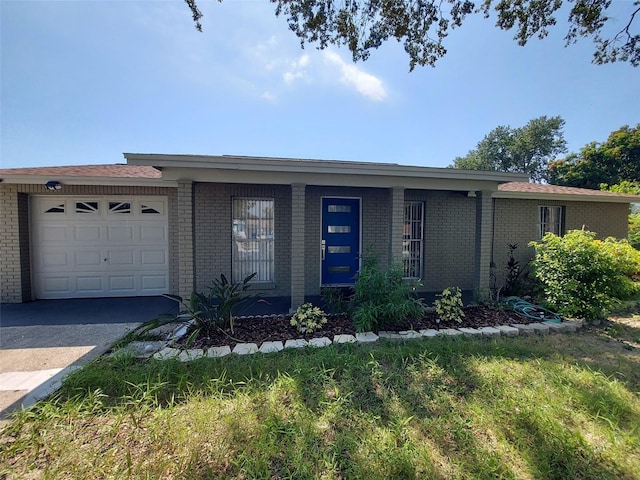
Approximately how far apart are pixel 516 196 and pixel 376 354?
6.44 m

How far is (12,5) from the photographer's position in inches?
211

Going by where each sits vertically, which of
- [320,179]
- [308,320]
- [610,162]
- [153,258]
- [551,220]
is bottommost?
[308,320]

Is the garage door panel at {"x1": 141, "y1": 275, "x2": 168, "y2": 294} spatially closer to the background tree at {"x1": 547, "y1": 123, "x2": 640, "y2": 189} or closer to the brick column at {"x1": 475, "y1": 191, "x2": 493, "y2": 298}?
the brick column at {"x1": 475, "y1": 191, "x2": 493, "y2": 298}

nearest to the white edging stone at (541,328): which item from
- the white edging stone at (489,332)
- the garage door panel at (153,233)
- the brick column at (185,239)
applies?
the white edging stone at (489,332)

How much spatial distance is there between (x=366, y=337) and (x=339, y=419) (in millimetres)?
1734

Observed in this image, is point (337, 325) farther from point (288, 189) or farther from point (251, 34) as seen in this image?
point (251, 34)

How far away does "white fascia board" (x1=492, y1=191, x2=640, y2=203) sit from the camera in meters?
7.10

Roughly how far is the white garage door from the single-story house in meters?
0.02

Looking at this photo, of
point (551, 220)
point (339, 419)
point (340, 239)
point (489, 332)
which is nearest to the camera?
point (339, 419)

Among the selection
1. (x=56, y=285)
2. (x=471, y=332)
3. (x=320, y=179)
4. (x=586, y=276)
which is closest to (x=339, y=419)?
(x=471, y=332)

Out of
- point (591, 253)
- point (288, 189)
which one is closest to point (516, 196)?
point (591, 253)

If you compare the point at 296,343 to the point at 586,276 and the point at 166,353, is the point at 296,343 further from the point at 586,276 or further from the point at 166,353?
the point at 586,276

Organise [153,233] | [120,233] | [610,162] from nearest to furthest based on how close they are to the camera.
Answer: [120,233] < [153,233] < [610,162]

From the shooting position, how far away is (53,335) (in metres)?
4.09
